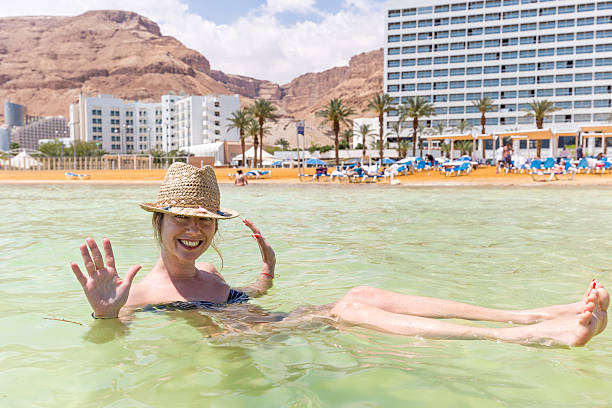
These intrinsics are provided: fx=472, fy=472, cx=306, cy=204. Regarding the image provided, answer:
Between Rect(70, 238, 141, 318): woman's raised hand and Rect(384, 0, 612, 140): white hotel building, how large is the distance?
79247mm

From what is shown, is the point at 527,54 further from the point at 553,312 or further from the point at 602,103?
the point at 553,312

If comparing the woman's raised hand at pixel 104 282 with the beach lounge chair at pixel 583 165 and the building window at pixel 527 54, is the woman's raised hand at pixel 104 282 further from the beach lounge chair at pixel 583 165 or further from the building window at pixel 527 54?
the building window at pixel 527 54

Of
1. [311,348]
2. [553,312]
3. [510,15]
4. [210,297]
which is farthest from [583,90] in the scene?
[311,348]

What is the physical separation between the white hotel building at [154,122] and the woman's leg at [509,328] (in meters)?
97.7

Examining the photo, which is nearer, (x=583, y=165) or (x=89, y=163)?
(x=583, y=165)

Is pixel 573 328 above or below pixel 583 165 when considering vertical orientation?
below

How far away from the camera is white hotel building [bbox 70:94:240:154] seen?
10050cm

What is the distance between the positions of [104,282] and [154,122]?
118 metres

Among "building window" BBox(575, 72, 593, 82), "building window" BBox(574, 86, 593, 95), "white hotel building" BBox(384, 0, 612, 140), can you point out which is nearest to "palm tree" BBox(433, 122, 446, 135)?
"white hotel building" BBox(384, 0, 612, 140)

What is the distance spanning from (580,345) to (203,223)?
2244 millimetres

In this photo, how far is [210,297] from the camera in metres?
3.36

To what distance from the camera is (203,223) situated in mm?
2959

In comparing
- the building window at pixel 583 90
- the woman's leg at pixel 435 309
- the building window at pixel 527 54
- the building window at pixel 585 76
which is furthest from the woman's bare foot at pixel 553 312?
the building window at pixel 527 54

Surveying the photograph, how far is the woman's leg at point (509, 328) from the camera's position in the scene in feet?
8.05
